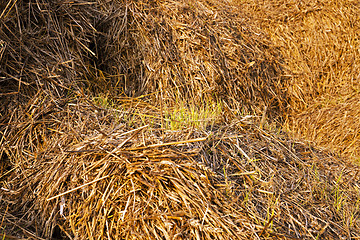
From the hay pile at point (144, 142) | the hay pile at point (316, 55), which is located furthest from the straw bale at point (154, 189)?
the hay pile at point (316, 55)

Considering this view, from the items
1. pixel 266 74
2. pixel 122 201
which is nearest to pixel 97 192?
pixel 122 201

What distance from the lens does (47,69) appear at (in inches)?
87.7

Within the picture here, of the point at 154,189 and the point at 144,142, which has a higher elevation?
the point at 144,142

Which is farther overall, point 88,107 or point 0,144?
point 88,107

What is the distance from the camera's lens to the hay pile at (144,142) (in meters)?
1.50

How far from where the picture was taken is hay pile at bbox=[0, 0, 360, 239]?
1.50 metres

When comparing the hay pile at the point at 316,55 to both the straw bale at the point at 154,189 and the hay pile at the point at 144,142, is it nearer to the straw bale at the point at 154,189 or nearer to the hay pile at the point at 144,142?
the hay pile at the point at 144,142

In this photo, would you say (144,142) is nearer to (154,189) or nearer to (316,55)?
(154,189)

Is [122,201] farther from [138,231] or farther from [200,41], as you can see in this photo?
[200,41]

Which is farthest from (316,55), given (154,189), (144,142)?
(154,189)

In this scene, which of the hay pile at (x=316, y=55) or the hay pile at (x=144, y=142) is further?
the hay pile at (x=316, y=55)

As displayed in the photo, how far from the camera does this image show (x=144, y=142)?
5.30 ft

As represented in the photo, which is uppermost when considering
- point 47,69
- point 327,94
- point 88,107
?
point 47,69

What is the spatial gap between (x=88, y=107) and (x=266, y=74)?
1960mm
